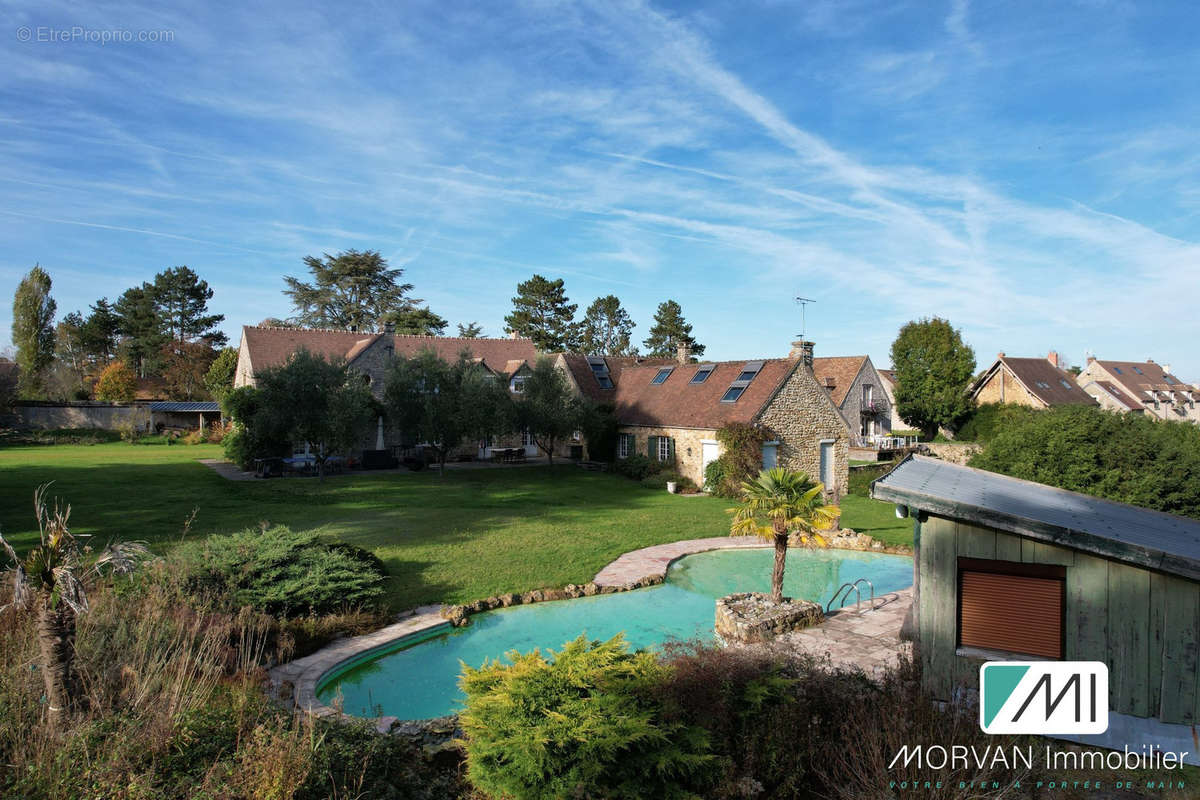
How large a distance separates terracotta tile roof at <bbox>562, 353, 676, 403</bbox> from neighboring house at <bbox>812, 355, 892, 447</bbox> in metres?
13.9

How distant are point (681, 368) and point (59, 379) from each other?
169 ft

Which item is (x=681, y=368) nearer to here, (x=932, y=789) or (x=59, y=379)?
(x=932, y=789)

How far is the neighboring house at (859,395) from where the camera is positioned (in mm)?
43062

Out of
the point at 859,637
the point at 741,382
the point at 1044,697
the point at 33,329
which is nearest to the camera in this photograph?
the point at 1044,697

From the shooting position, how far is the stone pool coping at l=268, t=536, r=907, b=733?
26.7 feet

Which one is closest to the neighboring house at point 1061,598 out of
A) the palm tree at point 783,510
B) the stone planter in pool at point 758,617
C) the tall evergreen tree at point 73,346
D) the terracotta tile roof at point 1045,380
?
the stone planter in pool at point 758,617

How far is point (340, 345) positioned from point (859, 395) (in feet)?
108

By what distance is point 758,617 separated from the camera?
10.5 metres

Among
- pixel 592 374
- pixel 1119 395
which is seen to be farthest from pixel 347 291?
pixel 1119 395

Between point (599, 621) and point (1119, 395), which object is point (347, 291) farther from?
point (1119, 395)

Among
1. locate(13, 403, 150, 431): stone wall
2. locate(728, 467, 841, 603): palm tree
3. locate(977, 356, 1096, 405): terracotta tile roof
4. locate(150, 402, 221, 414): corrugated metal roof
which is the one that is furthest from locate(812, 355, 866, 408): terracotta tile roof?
locate(13, 403, 150, 431): stone wall

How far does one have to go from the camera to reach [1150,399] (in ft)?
184

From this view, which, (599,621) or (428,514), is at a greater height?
(428,514)

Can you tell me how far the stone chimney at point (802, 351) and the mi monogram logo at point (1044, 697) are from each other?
2193 centimetres
